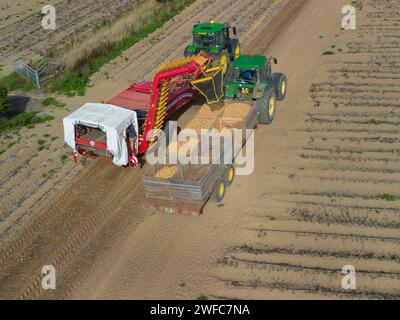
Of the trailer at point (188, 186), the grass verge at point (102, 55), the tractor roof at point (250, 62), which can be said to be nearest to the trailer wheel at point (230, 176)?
the trailer at point (188, 186)

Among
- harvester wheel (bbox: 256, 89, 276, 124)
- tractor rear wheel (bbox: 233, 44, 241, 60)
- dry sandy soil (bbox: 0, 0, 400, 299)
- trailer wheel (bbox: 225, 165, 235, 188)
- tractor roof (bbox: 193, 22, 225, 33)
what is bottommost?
dry sandy soil (bbox: 0, 0, 400, 299)

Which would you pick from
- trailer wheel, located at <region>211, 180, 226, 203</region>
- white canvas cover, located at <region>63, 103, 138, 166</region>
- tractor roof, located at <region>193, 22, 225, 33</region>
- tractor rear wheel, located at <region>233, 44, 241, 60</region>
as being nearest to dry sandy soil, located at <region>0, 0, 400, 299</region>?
trailer wheel, located at <region>211, 180, 226, 203</region>

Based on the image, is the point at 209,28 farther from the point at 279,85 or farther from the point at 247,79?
the point at 247,79

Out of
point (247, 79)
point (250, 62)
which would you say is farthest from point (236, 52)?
point (247, 79)

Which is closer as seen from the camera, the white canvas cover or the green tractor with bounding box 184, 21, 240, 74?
the white canvas cover

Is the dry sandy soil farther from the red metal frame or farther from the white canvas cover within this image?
the white canvas cover

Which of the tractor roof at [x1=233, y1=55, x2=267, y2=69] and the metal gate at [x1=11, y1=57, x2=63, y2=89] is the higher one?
the tractor roof at [x1=233, y1=55, x2=267, y2=69]

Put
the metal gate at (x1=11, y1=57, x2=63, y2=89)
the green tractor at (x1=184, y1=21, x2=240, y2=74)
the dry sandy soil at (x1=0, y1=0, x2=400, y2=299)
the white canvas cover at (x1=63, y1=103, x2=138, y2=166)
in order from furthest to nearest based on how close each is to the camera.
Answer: the metal gate at (x1=11, y1=57, x2=63, y2=89) → the green tractor at (x1=184, y1=21, x2=240, y2=74) → the white canvas cover at (x1=63, y1=103, x2=138, y2=166) → the dry sandy soil at (x1=0, y1=0, x2=400, y2=299)
